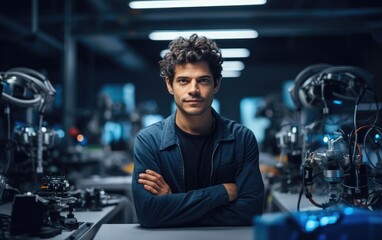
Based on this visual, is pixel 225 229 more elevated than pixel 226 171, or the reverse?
pixel 226 171

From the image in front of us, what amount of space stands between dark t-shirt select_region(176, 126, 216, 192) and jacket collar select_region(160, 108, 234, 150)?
2.0 inches

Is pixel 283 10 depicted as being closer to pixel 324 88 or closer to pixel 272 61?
pixel 324 88

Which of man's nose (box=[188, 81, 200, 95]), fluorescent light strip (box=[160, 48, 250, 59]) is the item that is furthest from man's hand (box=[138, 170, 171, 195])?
fluorescent light strip (box=[160, 48, 250, 59])

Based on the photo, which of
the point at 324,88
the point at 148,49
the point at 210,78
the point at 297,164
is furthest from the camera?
the point at 148,49

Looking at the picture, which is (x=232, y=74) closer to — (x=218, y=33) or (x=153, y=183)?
(x=218, y=33)

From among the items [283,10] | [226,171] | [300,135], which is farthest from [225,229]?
[283,10]

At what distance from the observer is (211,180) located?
7.34 ft

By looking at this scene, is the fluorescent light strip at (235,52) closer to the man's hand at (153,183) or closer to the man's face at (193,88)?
the man's face at (193,88)

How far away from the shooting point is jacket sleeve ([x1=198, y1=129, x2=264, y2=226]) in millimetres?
1994

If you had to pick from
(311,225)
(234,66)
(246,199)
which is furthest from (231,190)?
(234,66)

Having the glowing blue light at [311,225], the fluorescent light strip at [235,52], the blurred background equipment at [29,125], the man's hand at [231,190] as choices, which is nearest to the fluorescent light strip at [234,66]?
the fluorescent light strip at [235,52]

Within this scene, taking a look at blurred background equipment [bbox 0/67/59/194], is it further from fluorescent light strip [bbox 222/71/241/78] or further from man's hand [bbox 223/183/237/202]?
fluorescent light strip [bbox 222/71/241/78]

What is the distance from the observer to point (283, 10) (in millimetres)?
7062

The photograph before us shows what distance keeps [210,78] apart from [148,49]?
31.3 ft
